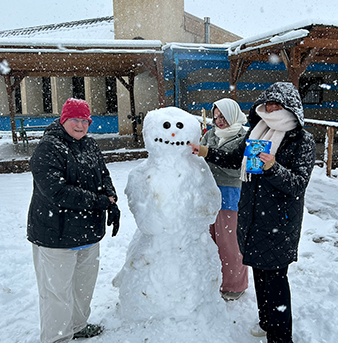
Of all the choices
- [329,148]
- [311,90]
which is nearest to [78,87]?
[311,90]

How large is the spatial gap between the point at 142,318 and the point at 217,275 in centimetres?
64

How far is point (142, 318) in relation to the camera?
2297mm

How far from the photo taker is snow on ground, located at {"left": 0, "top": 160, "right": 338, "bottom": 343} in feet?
7.25

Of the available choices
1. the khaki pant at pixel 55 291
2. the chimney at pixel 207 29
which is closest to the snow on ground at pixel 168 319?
the khaki pant at pixel 55 291

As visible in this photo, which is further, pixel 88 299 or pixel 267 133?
pixel 88 299

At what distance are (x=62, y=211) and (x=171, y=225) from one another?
746mm

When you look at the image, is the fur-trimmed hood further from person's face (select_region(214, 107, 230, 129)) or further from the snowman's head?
person's face (select_region(214, 107, 230, 129))

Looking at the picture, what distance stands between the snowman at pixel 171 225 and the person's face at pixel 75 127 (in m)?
0.47

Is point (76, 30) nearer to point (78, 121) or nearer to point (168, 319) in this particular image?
point (78, 121)

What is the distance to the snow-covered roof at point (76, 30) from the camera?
16.8 m

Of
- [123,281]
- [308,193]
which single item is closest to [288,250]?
[123,281]

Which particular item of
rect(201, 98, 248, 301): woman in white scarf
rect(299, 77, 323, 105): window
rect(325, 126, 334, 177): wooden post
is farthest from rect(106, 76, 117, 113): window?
rect(201, 98, 248, 301): woman in white scarf

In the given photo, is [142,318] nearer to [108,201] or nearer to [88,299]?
[88,299]

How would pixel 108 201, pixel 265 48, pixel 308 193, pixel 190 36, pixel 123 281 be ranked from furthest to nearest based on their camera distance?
pixel 190 36 < pixel 265 48 < pixel 308 193 < pixel 123 281 < pixel 108 201
